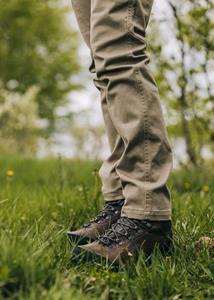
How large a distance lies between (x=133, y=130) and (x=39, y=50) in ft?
64.5

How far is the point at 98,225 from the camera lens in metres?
2.27

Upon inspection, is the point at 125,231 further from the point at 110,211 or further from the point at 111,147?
the point at 111,147

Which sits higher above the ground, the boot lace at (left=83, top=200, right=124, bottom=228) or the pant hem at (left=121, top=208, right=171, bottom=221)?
the pant hem at (left=121, top=208, right=171, bottom=221)

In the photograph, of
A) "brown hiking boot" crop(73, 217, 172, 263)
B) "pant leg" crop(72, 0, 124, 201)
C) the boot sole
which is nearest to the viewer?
"brown hiking boot" crop(73, 217, 172, 263)

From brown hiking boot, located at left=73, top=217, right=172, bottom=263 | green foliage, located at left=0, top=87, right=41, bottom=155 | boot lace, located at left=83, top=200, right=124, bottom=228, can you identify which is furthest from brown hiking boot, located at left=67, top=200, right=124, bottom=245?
green foliage, located at left=0, top=87, right=41, bottom=155

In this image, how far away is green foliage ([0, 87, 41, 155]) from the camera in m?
10.6

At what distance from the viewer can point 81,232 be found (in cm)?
221

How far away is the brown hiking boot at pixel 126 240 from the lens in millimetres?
1988

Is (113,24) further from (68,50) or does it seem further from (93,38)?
(68,50)

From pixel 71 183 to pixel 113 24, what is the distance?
2560mm

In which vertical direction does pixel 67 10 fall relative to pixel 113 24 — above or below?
above

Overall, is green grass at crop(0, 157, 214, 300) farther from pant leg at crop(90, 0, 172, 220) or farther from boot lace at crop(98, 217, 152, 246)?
pant leg at crop(90, 0, 172, 220)

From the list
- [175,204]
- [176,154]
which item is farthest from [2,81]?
[175,204]

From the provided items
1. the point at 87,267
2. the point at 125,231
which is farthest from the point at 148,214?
the point at 87,267
